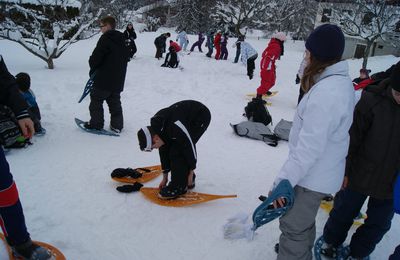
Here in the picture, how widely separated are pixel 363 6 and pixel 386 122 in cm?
2117

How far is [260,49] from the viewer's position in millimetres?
23031

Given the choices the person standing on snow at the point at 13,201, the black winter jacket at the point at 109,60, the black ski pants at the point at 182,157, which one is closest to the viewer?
the person standing on snow at the point at 13,201

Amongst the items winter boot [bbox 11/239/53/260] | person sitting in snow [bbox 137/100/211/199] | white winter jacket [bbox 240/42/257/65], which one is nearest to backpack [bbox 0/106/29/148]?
winter boot [bbox 11/239/53/260]

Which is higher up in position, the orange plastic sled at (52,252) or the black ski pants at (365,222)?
the black ski pants at (365,222)

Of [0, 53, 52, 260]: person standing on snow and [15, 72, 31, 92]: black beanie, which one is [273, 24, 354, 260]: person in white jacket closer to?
[0, 53, 52, 260]: person standing on snow

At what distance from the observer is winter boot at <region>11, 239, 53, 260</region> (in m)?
2.26

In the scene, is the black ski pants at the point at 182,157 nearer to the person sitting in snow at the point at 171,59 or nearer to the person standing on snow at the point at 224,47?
the person sitting in snow at the point at 171,59

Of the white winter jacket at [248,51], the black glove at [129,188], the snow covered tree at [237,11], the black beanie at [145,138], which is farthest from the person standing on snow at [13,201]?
the snow covered tree at [237,11]

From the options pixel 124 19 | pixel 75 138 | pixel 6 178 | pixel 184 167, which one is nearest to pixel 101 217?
pixel 184 167

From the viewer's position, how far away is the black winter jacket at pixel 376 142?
212cm

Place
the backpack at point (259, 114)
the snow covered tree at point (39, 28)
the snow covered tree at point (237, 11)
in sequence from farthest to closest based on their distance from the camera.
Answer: the snow covered tree at point (237, 11) → the snow covered tree at point (39, 28) → the backpack at point (259, 114)

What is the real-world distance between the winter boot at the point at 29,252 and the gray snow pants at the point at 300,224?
5.55ft

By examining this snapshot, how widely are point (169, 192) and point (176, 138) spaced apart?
636 millimetres

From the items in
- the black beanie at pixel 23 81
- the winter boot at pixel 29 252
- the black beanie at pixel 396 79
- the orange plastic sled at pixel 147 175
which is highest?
the black beanie at pixel 396 79
